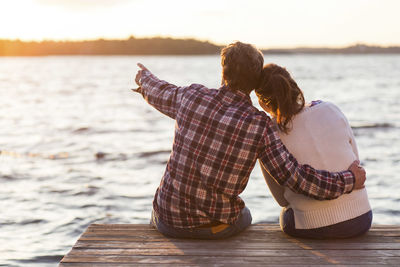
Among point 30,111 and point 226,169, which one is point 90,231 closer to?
point 226,169

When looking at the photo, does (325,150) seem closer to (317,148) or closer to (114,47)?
(317,148)

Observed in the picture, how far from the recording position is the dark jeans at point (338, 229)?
140 inches

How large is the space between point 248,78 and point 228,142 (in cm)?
42

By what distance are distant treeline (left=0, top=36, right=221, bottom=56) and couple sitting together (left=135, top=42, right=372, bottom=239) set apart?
4233 inches

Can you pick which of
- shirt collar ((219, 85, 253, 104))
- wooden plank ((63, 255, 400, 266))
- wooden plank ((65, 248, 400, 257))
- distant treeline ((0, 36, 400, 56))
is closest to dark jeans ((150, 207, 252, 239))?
wooden plank ((65, 248, 400, 257))

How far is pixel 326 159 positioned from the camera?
3447 millimetres

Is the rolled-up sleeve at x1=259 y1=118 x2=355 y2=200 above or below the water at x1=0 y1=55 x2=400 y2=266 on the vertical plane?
→ above

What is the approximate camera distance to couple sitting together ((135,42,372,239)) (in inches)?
127

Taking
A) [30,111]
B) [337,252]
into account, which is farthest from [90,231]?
[30,111]

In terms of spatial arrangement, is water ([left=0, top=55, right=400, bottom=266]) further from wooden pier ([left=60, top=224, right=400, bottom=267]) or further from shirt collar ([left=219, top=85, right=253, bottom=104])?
shirt collar ([left=219, top=85, right=253, bottom=104])

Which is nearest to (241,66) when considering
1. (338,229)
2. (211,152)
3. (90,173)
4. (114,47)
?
(211,152)

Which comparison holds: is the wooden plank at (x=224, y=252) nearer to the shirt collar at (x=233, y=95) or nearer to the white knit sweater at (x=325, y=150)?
the white knit sweater at (x=325, y=150)

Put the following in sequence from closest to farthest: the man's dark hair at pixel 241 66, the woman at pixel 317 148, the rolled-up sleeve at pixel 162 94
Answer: the man's dark hair at pixel 241 66, the woman at pixel 317 148, the rolled-up sleeve at pixel 162 94

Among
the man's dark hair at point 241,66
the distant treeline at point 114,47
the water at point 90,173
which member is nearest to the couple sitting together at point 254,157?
the man's dark hair at point 241,66
